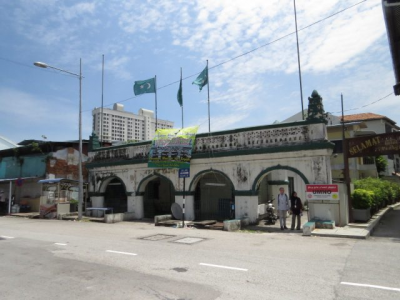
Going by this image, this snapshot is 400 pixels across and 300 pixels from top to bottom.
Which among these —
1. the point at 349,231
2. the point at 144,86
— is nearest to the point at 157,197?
the point at 144,86

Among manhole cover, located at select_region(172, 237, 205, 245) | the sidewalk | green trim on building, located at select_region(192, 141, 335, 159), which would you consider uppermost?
green trim on building, located at select_region(192, 141, 335, 159)

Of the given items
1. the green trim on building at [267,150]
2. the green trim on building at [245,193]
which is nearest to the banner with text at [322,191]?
the green trim on building at [267,150]

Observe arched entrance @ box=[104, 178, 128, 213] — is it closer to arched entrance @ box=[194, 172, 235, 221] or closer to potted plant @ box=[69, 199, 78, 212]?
potted plant @ box=[69, 199, 78, 212]

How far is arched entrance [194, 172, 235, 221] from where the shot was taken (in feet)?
63.6

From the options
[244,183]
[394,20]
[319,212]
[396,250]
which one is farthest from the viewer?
[244,183]

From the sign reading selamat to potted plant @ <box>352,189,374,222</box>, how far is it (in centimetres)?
237

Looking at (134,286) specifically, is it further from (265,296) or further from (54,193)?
(54,193)

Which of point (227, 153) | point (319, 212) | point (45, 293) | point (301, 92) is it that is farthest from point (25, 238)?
point (301, 92)

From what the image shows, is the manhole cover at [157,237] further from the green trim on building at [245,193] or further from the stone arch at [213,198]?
the stone arch at [213,198]

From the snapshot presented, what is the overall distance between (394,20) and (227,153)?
12.7 metres

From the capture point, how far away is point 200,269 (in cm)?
728

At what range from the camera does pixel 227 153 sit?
1686 cm

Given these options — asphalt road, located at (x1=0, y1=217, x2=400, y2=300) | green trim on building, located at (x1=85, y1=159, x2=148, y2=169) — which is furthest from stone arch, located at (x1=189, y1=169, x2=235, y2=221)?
asphalt road, located at (x1=0, y1=217, x2=400, y2=300)

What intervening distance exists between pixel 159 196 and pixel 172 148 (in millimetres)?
6592
